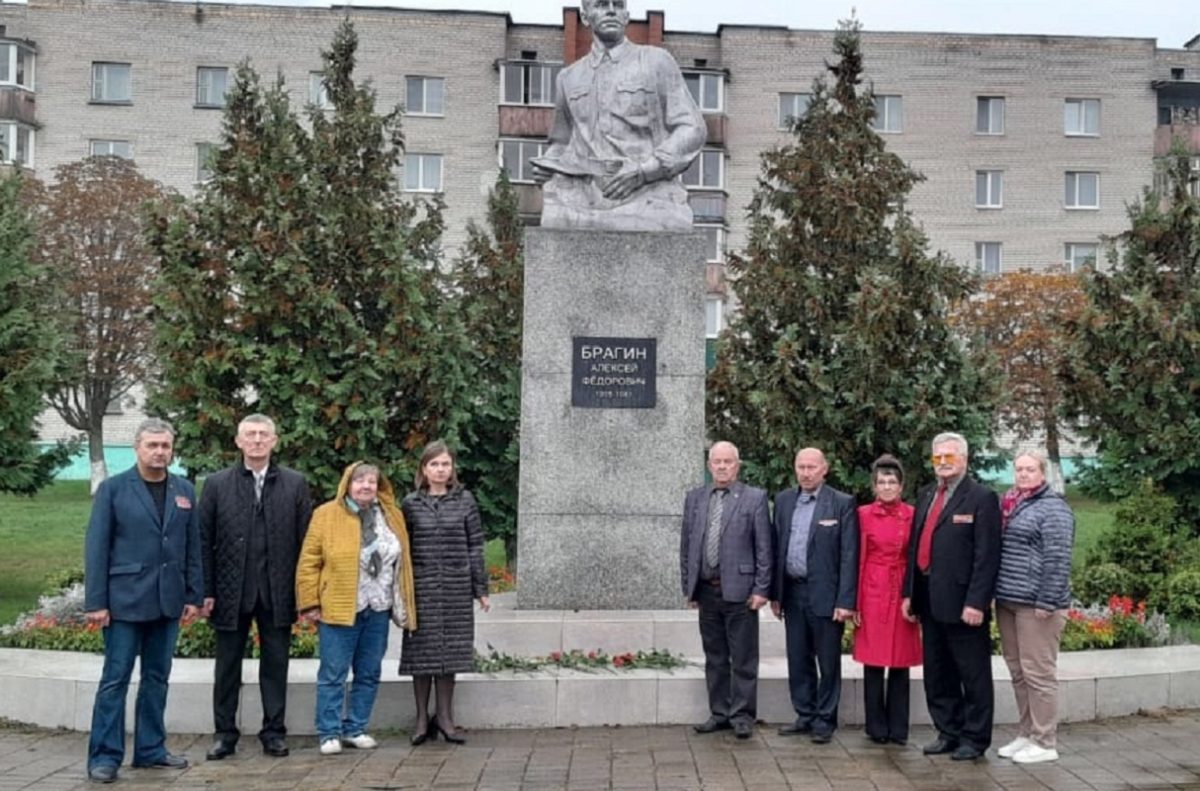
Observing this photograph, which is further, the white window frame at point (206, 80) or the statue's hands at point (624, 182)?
the white window frame at point (206, 80)

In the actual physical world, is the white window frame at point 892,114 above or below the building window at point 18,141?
above

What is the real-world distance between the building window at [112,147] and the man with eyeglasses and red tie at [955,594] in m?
35.2

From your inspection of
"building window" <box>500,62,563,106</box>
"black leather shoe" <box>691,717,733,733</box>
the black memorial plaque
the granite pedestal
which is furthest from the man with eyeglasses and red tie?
"building window" <box>500,62,563,106</box>

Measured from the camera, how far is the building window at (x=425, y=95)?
127ft

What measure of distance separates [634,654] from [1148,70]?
37937 millimetres

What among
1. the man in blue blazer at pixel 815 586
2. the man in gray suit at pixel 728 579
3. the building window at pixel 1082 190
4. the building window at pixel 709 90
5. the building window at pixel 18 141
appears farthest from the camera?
the building window at pixel 1082 190

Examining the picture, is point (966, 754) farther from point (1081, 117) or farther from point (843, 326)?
point (1081, 117)

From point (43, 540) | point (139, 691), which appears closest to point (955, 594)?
point (139, 691)

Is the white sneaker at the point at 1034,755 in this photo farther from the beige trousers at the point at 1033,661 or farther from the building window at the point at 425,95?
the building window at the point at 425,95

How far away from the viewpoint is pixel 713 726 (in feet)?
26.2

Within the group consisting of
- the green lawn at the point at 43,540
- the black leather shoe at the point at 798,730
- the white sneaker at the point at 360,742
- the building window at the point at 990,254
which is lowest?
the green lawn at the point at 43,540

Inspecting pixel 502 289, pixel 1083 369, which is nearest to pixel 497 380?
pixel 502 289

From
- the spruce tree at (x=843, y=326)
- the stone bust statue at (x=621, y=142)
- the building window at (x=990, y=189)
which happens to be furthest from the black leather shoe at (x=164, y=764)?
the building window at (x=990, y=189)

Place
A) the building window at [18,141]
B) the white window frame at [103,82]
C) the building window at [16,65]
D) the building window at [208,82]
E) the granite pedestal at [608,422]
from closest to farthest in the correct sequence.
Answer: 1. the granite pedestal at [608,422]
2. the building window at [18,141]
3. the building window at [16,65]
4. the white window frame at [103,82]
5. the building window at [208,82]
